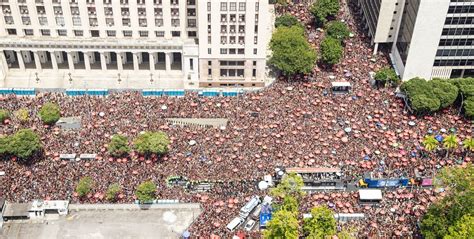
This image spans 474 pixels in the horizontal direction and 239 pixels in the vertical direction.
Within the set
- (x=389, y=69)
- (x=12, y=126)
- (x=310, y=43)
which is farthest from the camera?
(x=310, y=43)

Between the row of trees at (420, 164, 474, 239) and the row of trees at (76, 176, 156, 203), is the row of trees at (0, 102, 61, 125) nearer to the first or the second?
the row of trees at (76, 176, 156, 203)

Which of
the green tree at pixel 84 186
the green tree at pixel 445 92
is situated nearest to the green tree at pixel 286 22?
the green tree at pixel 445 92

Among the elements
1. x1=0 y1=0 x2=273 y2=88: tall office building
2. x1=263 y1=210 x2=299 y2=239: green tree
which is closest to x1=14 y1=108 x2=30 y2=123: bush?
x1=0 y1=0 x2=273 y2=88: tall office building

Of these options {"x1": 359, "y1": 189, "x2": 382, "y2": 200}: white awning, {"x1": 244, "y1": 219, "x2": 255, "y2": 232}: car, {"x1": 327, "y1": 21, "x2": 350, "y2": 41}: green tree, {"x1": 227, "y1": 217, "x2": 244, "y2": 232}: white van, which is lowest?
{"x1": 244, "y1": 219, "x2": 255, "y2": 232}: car

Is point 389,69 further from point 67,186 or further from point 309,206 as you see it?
point 67,186

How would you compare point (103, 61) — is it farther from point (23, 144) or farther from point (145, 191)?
point (145, 191)

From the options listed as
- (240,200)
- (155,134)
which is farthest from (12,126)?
(240,200)

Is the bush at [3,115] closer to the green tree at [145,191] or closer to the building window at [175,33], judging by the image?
the green tree at [145,191]
